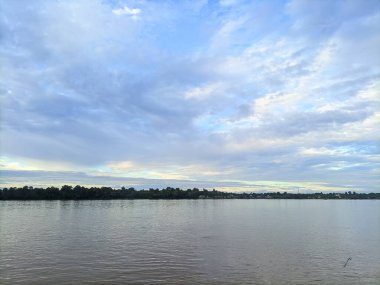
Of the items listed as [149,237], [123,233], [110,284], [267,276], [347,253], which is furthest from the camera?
[123,233]

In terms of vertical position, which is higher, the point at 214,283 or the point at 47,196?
the point at 47,196

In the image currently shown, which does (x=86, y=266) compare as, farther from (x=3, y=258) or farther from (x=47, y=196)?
(x=47, y=196)

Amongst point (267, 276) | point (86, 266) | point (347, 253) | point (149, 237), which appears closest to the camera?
point (267, 276)

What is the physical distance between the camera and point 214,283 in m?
23.9

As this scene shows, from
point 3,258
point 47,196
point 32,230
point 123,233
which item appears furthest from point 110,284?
point 47,196

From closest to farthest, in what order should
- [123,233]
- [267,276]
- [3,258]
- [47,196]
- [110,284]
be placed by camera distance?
[110,284] < [267,276] < [3,258] < [123,233] < [47,196]

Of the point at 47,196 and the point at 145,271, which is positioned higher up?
the point at 47,196

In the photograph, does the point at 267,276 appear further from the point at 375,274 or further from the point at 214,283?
the point at 375,274

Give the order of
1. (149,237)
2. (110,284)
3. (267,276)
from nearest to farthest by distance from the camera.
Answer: (110,284), (267,276), (149,237)

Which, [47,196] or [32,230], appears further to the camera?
[47,196]

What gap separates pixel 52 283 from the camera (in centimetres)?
2366

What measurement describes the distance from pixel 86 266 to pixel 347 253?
24405 mm

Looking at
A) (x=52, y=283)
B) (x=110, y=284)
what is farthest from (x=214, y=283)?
(x=52, y=283)

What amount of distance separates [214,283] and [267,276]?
4.28 meters
